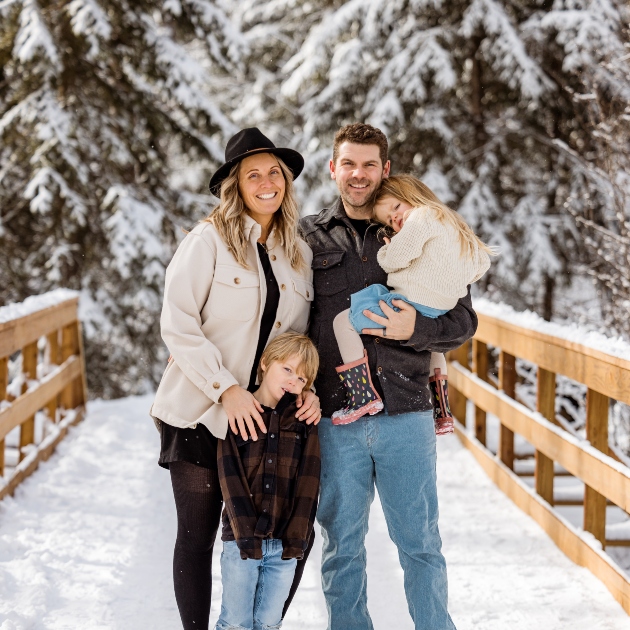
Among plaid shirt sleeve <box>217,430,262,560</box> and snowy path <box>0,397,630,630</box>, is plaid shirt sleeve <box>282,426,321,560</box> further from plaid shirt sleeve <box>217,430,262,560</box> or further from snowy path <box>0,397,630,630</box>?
snowy path <box>0,397,630,630</box>

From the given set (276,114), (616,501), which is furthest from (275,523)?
(276,114)

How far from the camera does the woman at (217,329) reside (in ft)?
8.87

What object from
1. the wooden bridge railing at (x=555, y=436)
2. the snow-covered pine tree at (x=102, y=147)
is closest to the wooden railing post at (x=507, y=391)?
the wooden bridge railing at (x=555, y=436)

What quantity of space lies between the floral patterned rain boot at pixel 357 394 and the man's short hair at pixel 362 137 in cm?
A: 74

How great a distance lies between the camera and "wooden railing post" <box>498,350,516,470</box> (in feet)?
16.9

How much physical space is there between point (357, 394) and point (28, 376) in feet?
10.5

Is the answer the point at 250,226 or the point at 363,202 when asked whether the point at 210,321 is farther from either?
A: the point at 363,202

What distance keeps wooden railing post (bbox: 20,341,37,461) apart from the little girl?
3065 millimetres

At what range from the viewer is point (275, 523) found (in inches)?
105

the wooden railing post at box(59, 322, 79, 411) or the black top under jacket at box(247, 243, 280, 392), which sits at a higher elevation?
the black top under jacket at box(247, 243, 280, 392)

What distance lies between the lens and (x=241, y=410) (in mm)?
2664

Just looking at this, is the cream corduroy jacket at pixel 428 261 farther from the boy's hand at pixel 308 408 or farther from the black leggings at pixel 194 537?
the black leggings at pixel 194 537

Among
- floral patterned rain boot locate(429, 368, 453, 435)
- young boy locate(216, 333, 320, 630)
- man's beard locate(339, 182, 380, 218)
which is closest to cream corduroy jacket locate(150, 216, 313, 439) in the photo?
young boy locate(216, 333, 320, 630)

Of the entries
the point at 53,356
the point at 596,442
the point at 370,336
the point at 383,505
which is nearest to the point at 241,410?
the point at 370,336
